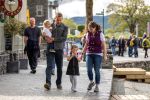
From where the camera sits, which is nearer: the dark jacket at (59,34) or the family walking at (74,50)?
the family walking at (74,50)

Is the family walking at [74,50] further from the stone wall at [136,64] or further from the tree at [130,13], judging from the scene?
the tree at [130,13]

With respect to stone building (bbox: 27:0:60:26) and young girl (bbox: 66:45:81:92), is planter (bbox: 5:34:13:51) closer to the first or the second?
young girl (bbox: 66:45:81:92)

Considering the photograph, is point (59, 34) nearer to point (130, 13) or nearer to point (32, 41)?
point (32, 41)

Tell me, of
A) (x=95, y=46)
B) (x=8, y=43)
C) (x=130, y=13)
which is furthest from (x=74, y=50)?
(x=130, y=13)

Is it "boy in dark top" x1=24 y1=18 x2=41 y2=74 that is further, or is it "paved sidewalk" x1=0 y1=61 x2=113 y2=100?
"boy in dark top" x1=24 y1=18 x2=41 y2=74

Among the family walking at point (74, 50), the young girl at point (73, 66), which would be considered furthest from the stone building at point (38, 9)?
the young girl at point (73, 66)

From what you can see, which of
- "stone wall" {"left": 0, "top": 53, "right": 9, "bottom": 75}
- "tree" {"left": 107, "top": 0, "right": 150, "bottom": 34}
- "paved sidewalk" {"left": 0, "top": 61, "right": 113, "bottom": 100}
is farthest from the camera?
"tree" {"left": 107, "top": 0, "right": 150, "bottom": 34}

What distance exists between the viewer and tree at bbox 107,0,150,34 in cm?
11612

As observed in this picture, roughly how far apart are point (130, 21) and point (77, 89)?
10244cm

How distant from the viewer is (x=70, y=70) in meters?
14.7

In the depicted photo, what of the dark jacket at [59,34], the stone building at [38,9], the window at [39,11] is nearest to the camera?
the dark jacket at [59,34]

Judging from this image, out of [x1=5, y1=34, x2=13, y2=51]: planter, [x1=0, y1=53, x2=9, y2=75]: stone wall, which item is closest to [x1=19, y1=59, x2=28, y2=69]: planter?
[x1=5, y1=34, x2=13, y2=51]: planter

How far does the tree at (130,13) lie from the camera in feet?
381

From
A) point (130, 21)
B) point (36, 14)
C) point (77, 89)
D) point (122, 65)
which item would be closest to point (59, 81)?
point (77, 89)
